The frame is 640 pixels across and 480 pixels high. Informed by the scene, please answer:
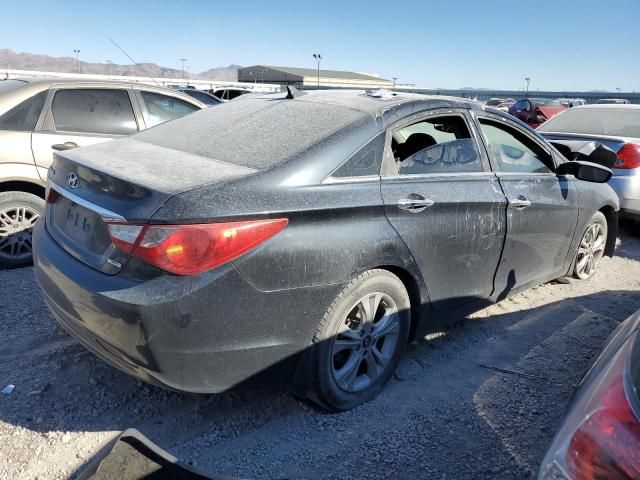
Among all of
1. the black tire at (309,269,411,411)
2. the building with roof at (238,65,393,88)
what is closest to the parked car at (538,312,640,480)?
the black tire at (309,269,411,411)

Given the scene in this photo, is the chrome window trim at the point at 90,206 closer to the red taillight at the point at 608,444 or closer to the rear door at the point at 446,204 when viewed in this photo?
the rear door at the point at 446,204

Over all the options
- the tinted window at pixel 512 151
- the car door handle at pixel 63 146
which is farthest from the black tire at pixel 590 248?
the car door handle at pixel 63 146

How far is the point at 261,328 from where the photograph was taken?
2.39 metres

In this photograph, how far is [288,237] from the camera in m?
2.41

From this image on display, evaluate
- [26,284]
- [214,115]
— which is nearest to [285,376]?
[214,115]

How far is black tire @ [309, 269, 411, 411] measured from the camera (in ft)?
8.66

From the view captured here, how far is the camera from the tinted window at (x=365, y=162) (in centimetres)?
274

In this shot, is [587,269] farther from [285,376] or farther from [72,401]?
[72,401]

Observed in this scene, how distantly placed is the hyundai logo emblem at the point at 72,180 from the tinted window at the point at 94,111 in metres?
2.58

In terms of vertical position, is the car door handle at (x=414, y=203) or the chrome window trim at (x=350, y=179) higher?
the chrome window trim at (x=350, y=179)

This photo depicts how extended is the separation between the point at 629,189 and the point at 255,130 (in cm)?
509

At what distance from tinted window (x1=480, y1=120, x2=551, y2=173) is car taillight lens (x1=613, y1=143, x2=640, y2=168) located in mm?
2764

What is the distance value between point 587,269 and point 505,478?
3232 millimetres

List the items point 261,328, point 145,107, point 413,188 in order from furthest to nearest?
1. point 145,107
2. point 413,188
3. point 261,328
